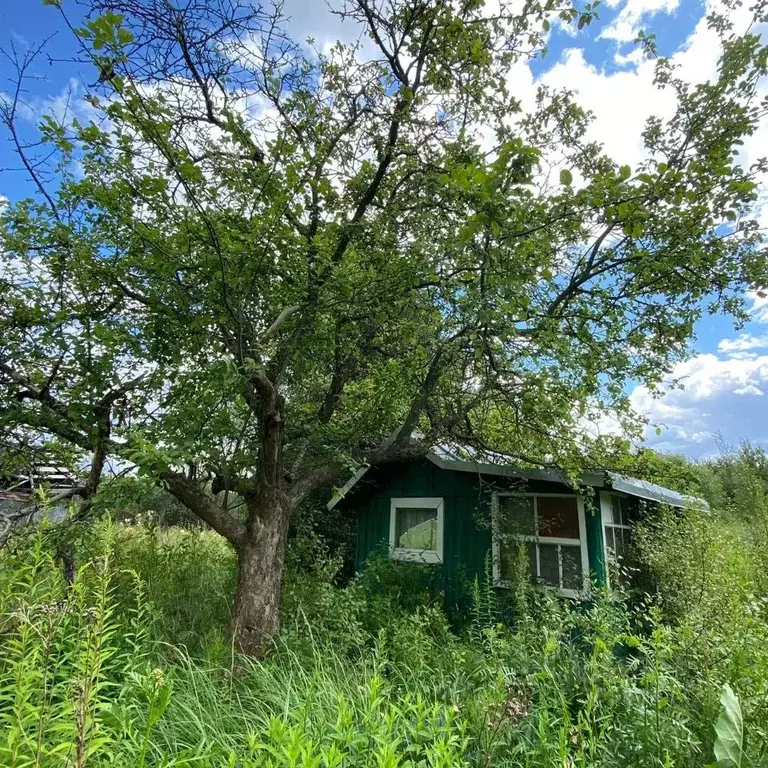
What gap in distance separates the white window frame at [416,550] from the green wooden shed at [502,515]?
2cm

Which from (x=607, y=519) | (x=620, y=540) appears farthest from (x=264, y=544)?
(x=620, y=540)

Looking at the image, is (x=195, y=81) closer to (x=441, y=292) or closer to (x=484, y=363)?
(x=441, y=292)

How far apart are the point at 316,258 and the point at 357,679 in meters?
3.36

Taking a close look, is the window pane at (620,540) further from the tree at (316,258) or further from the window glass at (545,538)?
the tree at (316,258)

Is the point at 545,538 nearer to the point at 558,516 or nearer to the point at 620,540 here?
the point at 558,516

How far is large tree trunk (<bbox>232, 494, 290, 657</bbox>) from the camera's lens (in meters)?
4.48

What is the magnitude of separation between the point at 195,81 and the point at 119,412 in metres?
3.08

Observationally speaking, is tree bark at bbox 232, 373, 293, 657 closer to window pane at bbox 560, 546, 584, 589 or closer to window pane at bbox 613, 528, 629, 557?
window pane at bbox 560, 546, 584, 589

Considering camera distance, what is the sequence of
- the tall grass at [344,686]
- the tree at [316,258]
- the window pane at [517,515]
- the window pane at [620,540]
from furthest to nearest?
the window pane at [620,540]
the window pane at [517,515]
the tree at [316,258]
the tall grass at [344,686]

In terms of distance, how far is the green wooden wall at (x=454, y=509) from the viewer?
694cm

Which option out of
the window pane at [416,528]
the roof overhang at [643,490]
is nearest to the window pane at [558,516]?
the roof overhang at [643,490]

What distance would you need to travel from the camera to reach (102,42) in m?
2.68

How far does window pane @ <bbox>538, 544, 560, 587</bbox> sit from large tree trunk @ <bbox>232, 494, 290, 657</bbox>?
13.1ft

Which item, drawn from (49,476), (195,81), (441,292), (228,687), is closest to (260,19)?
(195,81)
